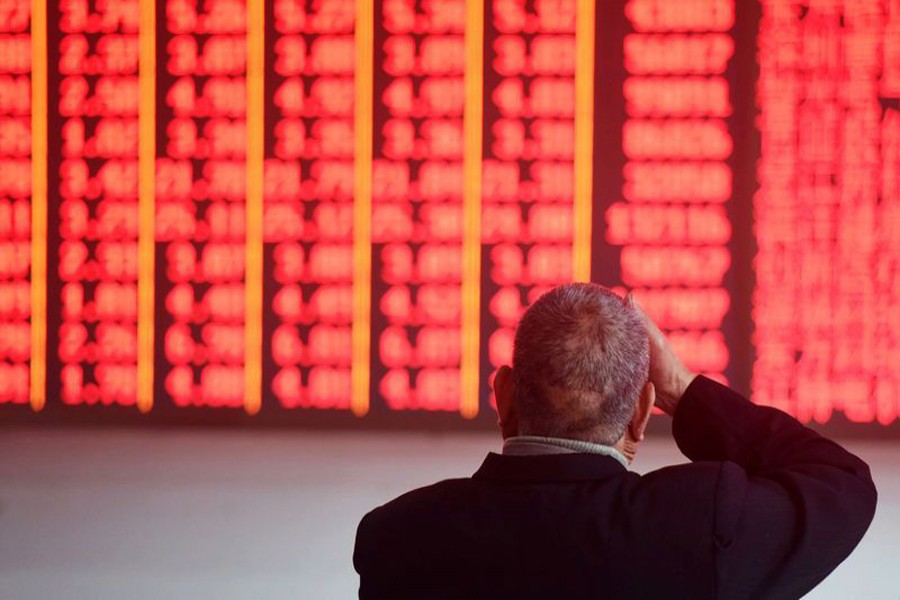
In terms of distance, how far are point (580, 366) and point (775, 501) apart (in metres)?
0.15

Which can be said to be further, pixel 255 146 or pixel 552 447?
pixel 255 146

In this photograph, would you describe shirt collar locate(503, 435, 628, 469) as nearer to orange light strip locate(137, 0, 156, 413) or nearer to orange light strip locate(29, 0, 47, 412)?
orange light strip locate(137, 0, 156, 413)

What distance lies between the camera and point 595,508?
0.67m

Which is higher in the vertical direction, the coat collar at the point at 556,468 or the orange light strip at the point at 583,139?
the orange light strip at the point at 583,139

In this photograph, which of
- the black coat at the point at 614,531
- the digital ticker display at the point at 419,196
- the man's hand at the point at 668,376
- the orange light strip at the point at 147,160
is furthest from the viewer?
the orange light strip at the point at 147,160

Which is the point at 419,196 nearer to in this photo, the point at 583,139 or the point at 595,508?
the point at 583,139

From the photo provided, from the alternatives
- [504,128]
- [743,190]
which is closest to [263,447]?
[504,128]

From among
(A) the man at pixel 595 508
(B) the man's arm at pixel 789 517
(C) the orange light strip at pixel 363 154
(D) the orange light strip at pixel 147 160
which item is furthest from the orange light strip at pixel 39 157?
(B) the man's arm at pixel 789 517

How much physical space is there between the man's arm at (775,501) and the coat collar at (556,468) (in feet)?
0.24

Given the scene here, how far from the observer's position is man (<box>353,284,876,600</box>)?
2.19 ft

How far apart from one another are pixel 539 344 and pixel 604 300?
2.0 inches

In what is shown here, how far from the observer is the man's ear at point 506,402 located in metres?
0.72

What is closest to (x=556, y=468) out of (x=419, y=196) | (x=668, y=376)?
(x=668, y=376)

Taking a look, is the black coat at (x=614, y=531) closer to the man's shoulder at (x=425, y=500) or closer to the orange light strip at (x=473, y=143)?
the man's shoulder at (x=425, y=500)
